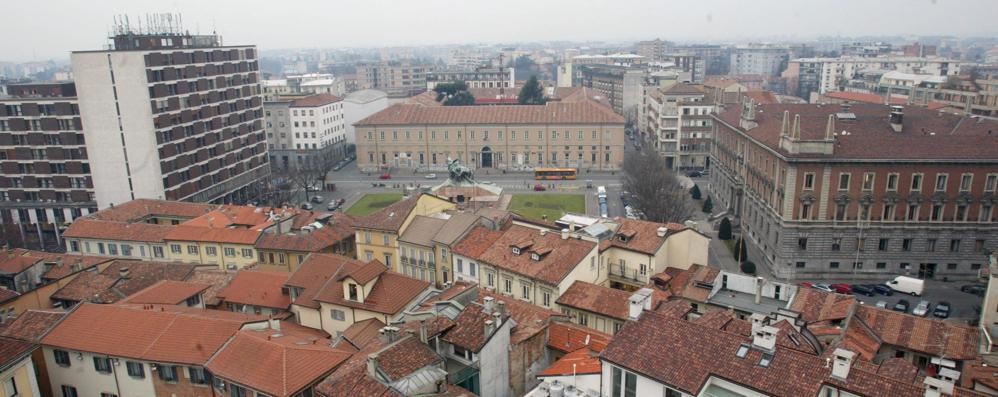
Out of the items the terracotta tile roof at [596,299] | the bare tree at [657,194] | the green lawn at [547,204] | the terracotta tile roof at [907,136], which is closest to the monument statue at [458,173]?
the green lawn at [547,204]

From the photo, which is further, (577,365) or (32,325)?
(32,325)

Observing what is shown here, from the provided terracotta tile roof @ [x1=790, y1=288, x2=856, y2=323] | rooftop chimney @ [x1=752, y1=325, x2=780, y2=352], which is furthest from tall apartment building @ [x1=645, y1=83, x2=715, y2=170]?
rooftop chimney @ [x1=752, y1=325, x2=780, y2=352]

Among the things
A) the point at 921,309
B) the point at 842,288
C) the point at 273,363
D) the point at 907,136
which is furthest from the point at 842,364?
the point at 907,136

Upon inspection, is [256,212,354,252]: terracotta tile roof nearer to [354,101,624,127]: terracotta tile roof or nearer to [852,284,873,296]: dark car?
[852,284,873,296]: dark car

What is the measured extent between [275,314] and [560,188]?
7144 cm

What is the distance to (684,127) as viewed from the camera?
404 ft

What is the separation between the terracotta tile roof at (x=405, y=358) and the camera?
3194 cm

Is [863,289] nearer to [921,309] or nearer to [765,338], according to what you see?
[921,309]

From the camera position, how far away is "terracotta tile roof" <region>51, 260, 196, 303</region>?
49562 mm

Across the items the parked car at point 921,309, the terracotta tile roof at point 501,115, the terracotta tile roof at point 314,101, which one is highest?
the terracotta tile roof at point 314,101

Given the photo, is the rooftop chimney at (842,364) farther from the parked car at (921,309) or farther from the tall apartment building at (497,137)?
the tall apartment building at (497,137)

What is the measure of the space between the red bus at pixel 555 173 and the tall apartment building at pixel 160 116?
2106 inches

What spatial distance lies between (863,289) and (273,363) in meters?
57.5

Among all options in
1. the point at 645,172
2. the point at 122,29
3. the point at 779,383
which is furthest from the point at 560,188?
the point at 779,383
